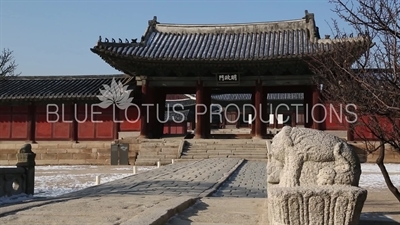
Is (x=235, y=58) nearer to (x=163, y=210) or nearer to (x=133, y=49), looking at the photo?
(x=133, y=49)

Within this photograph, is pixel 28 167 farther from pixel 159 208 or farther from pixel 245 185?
pixel 159 208

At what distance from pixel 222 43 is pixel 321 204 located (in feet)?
72.2

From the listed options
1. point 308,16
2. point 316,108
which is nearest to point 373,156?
point 316,108

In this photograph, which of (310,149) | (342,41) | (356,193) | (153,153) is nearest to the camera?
(356,193)

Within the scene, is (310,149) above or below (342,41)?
below

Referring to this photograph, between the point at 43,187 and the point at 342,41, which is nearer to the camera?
the point at 342,41

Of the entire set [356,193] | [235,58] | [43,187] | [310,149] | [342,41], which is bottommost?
[43,187]

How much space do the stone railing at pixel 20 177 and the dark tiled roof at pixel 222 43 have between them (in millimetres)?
11314

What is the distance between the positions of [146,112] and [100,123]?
9.22 feet

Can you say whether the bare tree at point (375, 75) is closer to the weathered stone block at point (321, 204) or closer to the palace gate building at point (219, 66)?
the weathered stone block at point (321, 204)

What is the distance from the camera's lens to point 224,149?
22406mm

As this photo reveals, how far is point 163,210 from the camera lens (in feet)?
19.5

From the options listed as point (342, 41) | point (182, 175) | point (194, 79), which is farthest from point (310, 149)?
point (194, 79)

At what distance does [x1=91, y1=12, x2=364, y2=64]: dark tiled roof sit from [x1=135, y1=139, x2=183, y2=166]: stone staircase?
420 cm
